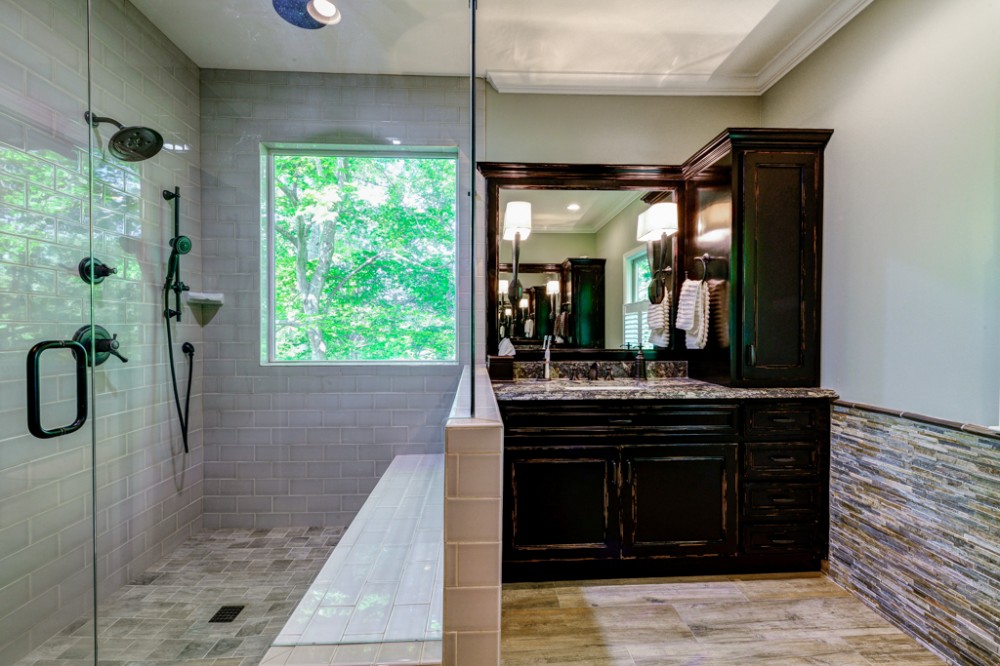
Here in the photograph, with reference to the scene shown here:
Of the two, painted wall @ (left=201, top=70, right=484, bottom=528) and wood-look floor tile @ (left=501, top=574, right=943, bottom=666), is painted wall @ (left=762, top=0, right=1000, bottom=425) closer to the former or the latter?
wood-look floor tile @ (left=501, top=574, right=943, bottom=666)

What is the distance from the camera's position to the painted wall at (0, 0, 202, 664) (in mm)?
1377

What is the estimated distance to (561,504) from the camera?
77.0 inches

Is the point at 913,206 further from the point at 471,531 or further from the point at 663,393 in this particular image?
the point at 471,531

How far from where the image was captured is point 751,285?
208cm

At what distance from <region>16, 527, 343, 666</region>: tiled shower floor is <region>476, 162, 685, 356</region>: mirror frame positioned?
55.9 inches

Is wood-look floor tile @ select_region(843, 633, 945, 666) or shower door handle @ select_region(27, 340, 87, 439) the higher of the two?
shower door handle @ select_region(27, 340, 87, 439)

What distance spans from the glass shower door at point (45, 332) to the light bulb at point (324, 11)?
2.69 ft

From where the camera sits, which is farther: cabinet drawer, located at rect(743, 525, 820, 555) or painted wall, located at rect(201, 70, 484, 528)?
cabinet drawer, located at rect(743, 525, 820, 555)

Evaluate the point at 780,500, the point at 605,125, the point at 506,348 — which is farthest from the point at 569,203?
the point at 780,500

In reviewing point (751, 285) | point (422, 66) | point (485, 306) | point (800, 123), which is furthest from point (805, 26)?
point (485, 306)

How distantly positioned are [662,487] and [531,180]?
1.82m

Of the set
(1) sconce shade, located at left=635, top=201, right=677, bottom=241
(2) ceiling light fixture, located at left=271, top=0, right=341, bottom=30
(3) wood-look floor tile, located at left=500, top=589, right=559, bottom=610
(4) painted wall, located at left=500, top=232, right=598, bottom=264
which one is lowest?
(3) wood-look floor tile, located at left=500, top=589, right=559, bottom=610

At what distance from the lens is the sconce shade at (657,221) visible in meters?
2.56

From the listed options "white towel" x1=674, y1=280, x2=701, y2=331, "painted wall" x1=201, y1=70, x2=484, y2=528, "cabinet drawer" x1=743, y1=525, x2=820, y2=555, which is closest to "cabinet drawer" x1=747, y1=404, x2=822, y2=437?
"cabinet drawer" x1=743, y1=525, x2=820, y2=555
